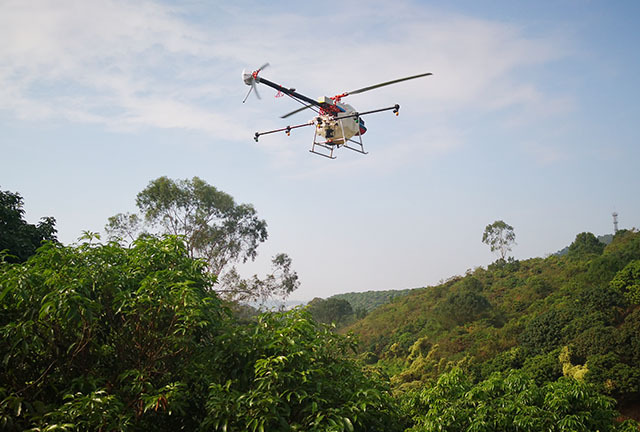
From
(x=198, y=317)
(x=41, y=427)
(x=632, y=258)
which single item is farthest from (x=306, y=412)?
(x=632, y=258)

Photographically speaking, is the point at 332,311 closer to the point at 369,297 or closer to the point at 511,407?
the point at 369,297

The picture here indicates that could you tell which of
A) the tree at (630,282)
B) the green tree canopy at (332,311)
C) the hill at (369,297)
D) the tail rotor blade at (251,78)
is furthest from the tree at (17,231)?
the hill at (369,297)

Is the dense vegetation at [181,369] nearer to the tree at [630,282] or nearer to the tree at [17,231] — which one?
the tree at [17,231]

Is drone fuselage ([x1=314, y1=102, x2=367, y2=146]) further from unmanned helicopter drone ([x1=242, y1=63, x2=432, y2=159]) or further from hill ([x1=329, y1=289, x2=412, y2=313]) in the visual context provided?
hill ([x1=329, y1=289, x2=412, y2=313])

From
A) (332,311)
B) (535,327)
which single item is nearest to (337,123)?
(535,327)

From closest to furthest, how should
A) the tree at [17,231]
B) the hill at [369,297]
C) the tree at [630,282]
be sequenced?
1. the tree at [17,231]
2. the tree at [630,282]
3. the hill at [369,297]

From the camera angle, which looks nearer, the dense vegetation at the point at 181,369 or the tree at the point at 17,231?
the dense vegetation at the point at 181,369
